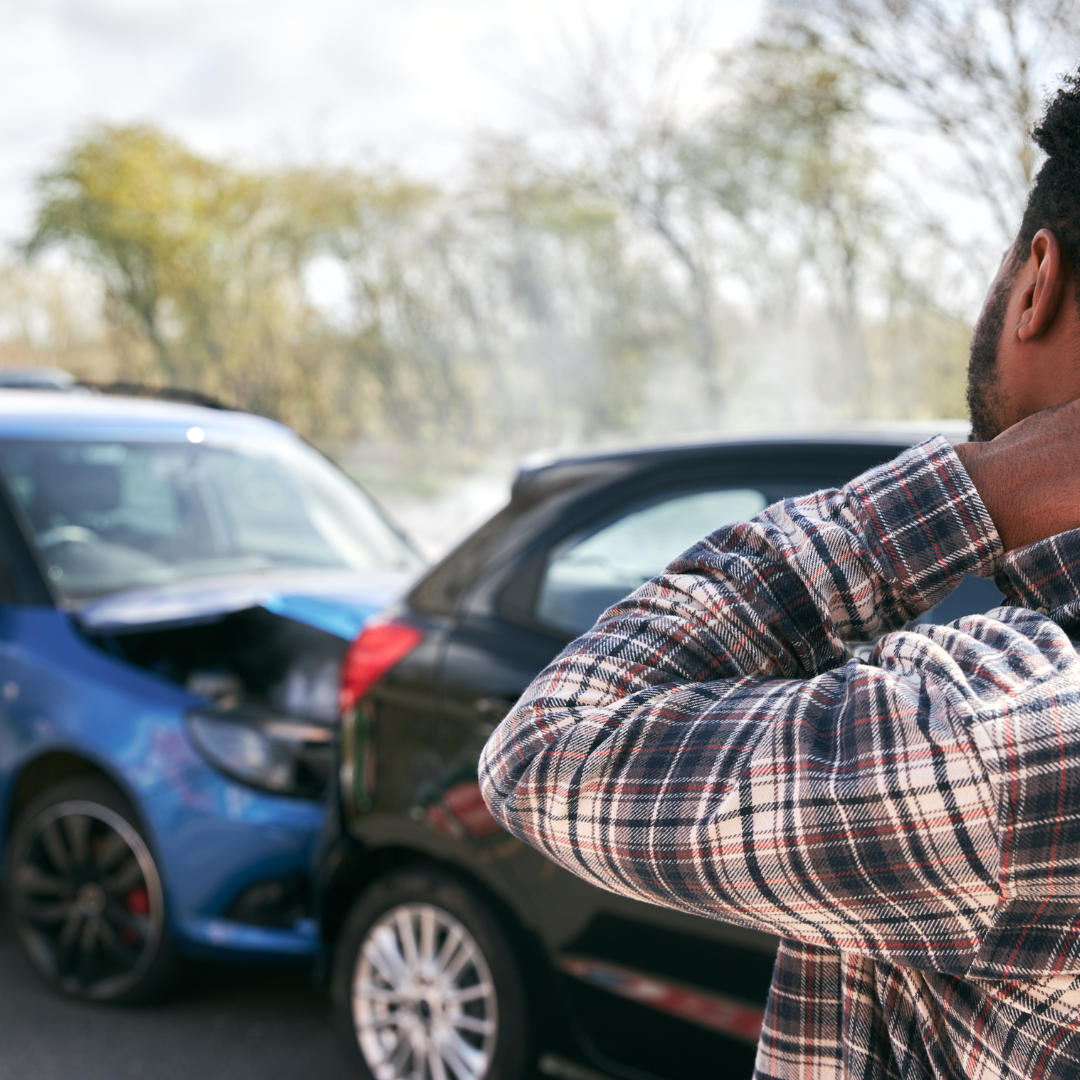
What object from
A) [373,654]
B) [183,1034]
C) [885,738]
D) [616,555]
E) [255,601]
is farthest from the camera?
[255,601]

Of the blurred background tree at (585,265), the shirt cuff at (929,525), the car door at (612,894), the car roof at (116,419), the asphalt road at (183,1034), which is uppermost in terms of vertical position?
the blurred background tree at (585,265)

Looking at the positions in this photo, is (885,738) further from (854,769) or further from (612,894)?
(612,894)

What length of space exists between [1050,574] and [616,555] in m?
1.86

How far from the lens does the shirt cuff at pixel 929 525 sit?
78 cm

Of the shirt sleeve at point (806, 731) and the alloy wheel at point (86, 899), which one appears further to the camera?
the alloy wheel at point (86, 899)

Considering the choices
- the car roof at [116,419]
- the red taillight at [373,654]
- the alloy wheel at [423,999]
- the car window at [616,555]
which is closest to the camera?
the car window at [616,555]

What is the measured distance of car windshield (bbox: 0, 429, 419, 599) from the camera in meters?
4.08

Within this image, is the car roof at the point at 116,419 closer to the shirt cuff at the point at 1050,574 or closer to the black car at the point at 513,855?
the black car at the point at 513,855

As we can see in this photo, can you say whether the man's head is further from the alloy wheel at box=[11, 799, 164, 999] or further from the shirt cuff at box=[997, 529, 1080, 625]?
the alloy wheel at box=[11, 799, 164, 999]

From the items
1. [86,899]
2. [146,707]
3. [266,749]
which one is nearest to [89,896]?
[86,899]

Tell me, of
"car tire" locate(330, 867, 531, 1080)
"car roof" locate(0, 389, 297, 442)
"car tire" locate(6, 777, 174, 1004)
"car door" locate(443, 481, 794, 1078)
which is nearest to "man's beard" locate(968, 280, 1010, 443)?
"car door" locate(443, 481, 794, 1078)

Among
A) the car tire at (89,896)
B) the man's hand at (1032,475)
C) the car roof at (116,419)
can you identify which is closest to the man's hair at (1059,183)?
the man's hand at (1032,475)

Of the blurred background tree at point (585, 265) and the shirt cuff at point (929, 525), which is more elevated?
the blurred background tree at point (585, 265)

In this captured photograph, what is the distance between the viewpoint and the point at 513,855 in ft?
8.09
